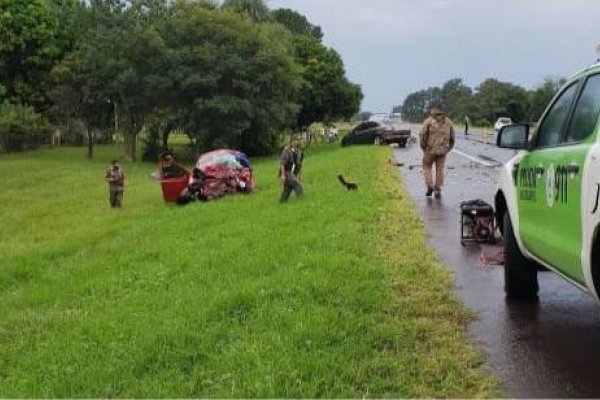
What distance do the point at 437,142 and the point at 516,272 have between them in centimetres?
788

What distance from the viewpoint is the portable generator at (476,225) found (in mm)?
9656

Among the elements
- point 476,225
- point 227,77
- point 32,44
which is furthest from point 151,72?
point 476,225

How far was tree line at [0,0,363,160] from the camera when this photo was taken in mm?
39375

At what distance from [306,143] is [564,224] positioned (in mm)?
57411

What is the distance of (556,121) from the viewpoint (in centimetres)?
593

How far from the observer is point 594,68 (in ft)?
17.5

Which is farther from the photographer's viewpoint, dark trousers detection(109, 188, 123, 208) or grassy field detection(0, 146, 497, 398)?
dark trousers detection(109, 188, 123, 208)

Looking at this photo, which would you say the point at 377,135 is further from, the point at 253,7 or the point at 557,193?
the point at 557,193

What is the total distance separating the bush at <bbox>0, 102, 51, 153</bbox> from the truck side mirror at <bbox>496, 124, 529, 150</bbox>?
1778 inches

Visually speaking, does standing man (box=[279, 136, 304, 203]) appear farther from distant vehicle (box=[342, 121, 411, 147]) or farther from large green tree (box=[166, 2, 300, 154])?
distant vehicle (box=[342, 121, 411, 147])

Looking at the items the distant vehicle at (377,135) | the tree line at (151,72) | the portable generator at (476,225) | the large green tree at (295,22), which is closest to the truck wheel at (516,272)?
the portable generator at (476,225)

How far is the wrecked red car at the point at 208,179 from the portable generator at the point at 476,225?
9.82 meters

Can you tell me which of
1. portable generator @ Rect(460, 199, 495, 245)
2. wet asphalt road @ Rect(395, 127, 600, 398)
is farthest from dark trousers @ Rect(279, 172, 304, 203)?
portable generator @ Rect(460, 199, 495, 245)

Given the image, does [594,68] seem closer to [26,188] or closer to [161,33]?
[26,188]
